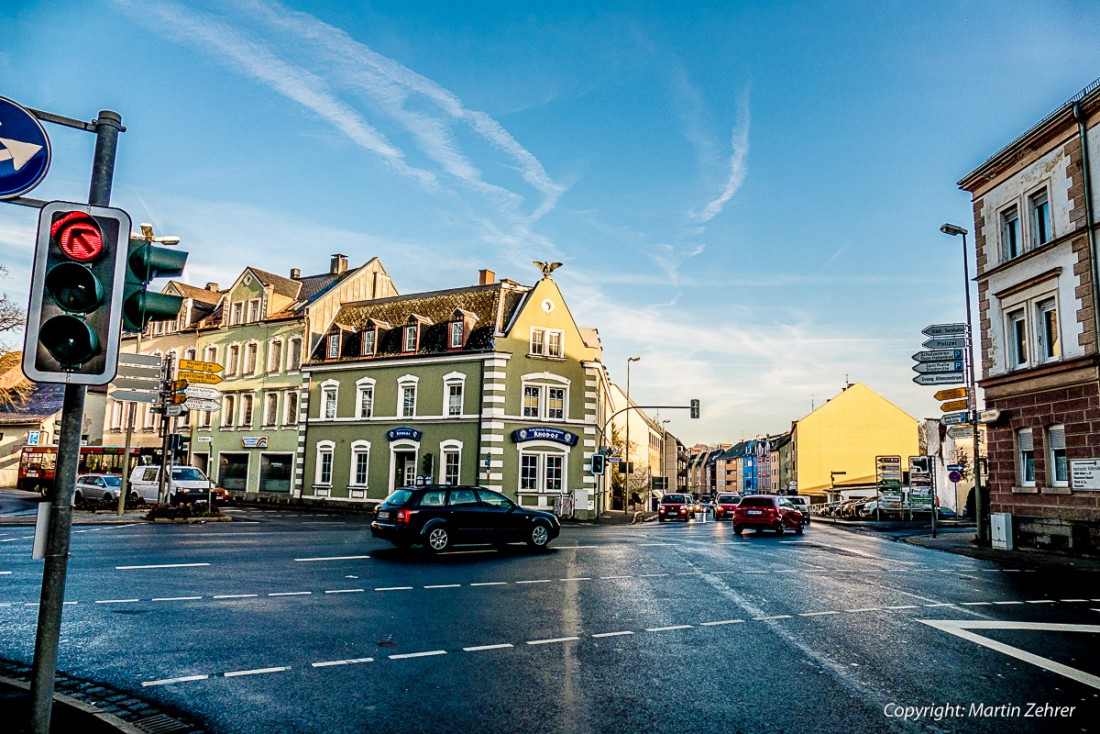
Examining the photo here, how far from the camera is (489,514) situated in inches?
687

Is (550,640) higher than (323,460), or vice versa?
(323,460)

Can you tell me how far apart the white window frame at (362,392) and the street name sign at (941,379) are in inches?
1096

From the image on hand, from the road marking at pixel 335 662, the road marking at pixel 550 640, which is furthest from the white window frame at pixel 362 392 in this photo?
the road marking at pixel 335 662

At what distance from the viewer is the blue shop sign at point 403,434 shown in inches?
1543

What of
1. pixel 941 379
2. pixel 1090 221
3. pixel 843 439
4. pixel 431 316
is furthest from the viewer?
pixel 843 439

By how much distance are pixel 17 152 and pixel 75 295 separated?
1321mm

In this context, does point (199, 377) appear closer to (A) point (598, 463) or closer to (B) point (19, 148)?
(A) point (598, 463)

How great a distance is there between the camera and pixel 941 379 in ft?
82.2

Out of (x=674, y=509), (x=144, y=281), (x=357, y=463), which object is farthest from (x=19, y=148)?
(x=674, y=509)

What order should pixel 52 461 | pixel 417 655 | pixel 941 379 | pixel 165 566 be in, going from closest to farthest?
pixel 417 655 < pixel 165 566 < pixel 941 379 < pixel 52 461

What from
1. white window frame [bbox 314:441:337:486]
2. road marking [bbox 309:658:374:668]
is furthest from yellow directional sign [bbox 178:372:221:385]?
road marking [bbox 309:658:374:668]

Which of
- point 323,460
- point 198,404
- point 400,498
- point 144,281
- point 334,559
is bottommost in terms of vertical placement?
point 334,559

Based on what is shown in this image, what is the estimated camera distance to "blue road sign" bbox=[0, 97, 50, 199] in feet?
15.8

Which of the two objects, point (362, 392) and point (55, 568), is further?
point (362, 392)
